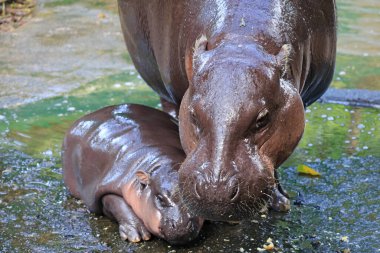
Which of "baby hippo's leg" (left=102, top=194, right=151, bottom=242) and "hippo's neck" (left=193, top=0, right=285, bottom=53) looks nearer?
"hippo's neck" (left=193, top=0, right=285, bottom=53)

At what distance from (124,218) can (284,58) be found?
1374mm

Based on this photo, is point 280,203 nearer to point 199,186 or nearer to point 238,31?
point 238,31

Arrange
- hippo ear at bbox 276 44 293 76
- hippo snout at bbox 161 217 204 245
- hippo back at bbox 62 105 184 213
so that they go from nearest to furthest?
hippo ear at bbox 276 44 293 76 → hippo snout at bbox 161 217 204 245 → hippo back at bbox 62 105 184 213

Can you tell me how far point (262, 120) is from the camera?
9.90ft

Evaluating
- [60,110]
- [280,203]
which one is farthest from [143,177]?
[60,110]

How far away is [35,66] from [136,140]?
10.7ft

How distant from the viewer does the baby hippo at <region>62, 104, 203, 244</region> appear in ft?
12.5

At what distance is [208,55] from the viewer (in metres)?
3.15

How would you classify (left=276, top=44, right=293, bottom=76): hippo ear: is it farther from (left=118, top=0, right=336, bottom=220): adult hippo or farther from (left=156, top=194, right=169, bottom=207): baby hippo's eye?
(left=156, top=194, right=169, bottom=207): baby hippo's eye

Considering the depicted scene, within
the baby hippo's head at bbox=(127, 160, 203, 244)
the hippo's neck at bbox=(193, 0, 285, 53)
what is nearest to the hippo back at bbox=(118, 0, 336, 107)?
the hippo's neck at bbox=(193, 0, 285, 53)

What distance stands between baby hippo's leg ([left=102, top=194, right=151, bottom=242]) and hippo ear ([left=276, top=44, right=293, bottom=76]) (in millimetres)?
1255

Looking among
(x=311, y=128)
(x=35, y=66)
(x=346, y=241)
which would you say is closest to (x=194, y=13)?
(x=346, y=241)

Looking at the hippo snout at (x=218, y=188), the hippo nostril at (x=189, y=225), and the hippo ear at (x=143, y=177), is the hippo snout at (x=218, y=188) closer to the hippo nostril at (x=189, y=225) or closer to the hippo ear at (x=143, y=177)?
the hippo nostril at (x=189, y=225)

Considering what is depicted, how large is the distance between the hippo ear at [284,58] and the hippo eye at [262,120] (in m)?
0.22
